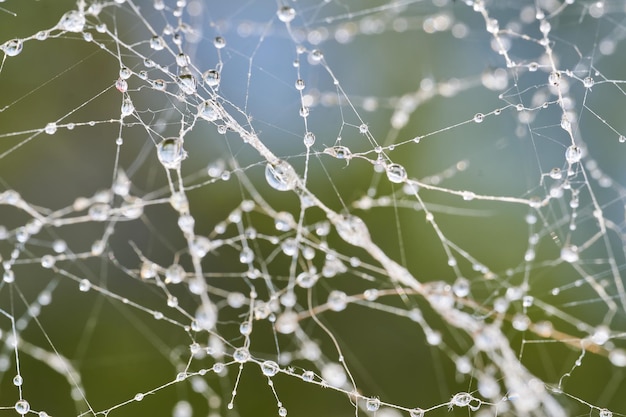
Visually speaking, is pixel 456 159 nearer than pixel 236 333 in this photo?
No

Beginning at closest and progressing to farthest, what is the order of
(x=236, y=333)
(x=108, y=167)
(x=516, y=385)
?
(x=516, y=385), (x=236, y=333), (x=108, y=167)

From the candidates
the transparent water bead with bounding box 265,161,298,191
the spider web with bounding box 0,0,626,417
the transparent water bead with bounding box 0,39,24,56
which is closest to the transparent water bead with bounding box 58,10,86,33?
the transparent water bead with bounding box 0,39,24,56

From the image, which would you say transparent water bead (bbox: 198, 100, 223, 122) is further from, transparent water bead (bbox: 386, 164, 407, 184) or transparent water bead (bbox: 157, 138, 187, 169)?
transparent water bead (bbox: 386, 164, 407, 184)

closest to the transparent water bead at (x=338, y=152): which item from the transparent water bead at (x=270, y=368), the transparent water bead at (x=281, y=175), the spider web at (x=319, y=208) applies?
the transparent water bead at (x=281, y=175)

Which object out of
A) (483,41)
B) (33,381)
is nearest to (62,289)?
(33,381)

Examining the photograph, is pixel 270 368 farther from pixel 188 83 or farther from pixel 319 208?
pixel 319 208

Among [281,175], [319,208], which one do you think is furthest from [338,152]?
[319,208]

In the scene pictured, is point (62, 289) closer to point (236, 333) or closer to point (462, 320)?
point (236, 333)
